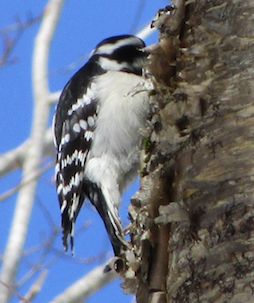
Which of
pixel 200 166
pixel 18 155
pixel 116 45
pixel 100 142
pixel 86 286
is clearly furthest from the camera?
pixel 18 155

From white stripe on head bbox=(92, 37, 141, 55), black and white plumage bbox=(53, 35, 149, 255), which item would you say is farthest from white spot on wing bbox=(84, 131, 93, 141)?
white stripe on head bbox=(92, 37, 141, 55)

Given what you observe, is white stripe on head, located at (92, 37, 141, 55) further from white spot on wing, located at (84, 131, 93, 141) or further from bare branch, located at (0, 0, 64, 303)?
bare branch, located at (0, 0, 64, 303)

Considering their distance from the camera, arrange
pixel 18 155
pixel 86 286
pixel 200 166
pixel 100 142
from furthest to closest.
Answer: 1. pixel 18 155
2. pixel 86 286
3. pixel 100 142
4. pixel 200 166

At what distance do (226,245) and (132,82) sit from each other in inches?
51.4

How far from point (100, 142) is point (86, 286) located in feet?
5.33

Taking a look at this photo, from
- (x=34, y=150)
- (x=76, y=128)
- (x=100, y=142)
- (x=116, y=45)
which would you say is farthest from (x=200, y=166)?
(x=34, y=150)

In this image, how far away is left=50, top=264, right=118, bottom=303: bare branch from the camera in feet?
11.6

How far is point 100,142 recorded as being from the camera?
2289 millimetres

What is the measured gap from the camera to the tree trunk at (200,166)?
1154 millimetres

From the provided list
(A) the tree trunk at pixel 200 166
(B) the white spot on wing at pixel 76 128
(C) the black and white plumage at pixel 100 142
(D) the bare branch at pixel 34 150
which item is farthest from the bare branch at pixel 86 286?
(A) the tree trunk at pixel 200 166

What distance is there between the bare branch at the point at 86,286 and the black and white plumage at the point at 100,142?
128 cm

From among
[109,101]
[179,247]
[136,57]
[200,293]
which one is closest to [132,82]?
[109,101]

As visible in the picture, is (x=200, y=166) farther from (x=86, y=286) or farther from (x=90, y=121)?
(x=86, y=286)

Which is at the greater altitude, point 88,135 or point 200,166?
point 88,135
